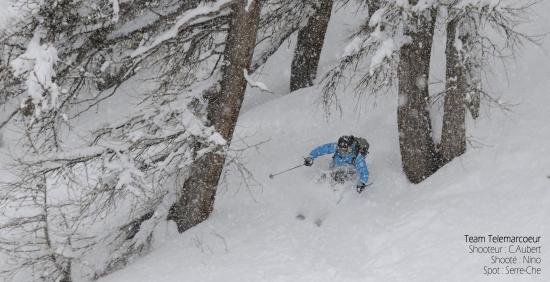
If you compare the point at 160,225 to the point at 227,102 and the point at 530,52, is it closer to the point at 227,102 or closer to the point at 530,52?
the point at 227,102

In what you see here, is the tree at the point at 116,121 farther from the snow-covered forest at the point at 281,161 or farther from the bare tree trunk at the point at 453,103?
the bare tree trunk at the point at 453,103

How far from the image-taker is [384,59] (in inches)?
282

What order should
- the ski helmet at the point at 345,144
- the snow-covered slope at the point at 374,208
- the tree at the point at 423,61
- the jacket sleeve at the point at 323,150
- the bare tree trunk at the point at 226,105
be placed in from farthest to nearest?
the jacket sleeve at the point at 323,150
the ski helmet at the point at 345,144
the bare tree trunk at the point at 226,105
the tree at the point at 423,61
the snow-covered slope at the point at 374,208

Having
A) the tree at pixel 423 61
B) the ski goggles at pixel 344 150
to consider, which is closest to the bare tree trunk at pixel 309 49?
the tree at pixel 423 61

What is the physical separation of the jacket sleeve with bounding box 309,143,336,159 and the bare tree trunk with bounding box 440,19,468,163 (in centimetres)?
171

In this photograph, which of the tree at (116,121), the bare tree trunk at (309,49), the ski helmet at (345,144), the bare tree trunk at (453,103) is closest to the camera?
the tree at (116,121)

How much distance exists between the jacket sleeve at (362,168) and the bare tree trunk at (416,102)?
1.95 ft

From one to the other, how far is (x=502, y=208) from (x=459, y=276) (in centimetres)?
135

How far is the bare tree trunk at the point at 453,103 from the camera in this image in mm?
7727

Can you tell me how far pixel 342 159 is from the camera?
29.4 ft

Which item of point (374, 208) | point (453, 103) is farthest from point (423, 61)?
point (374, 208)

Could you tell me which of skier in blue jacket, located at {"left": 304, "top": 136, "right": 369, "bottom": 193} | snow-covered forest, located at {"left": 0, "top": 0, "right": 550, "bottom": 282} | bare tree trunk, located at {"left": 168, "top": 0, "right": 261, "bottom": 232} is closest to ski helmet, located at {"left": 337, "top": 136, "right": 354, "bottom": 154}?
skier in blue jacket, located at {"left": 304, "top": 136, "right": 369, "bottom": 193}

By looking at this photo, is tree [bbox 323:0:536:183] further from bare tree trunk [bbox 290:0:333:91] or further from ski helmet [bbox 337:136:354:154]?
bare tree trunk [bbox 290:0:333:91]

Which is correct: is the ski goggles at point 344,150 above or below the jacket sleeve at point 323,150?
below
